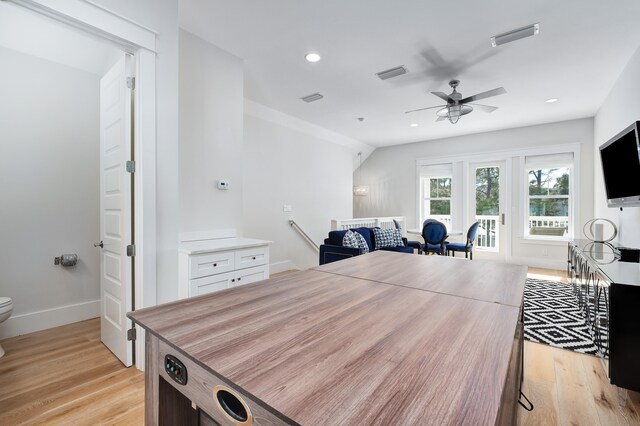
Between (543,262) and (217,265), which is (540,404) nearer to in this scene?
(217,265)

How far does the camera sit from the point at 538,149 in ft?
18.6

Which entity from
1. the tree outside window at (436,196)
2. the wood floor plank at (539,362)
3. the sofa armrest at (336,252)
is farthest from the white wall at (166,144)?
the tree outside window at (436,196)

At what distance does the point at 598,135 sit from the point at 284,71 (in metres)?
5.12

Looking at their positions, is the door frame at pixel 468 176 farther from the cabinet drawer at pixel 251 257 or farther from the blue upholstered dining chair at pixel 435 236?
the cabinet drawer at pixel 251 257

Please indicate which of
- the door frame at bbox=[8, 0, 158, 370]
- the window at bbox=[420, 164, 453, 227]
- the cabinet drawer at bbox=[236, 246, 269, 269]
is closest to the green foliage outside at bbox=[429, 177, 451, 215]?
the window at bbox=[420, 164, 453, 227]

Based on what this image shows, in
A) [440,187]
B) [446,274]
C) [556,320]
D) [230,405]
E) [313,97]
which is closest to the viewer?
[230,405]

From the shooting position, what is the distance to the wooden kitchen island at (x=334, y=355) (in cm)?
55

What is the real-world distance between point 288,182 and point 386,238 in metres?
2.01

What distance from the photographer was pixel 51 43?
9.03 ft

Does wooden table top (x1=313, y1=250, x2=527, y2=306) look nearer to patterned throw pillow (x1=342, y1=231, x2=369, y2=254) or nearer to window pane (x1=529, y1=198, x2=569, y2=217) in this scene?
patterned throw pillow (x1=342, y1=231, x2=369, y2=254)

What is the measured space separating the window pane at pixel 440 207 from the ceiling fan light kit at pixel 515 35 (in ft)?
14.5

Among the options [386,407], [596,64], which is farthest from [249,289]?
[596,64]

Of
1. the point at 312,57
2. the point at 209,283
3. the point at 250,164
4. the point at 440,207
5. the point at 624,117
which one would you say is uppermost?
the point at 312,57

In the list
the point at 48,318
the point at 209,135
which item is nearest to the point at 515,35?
the point at 209,135
